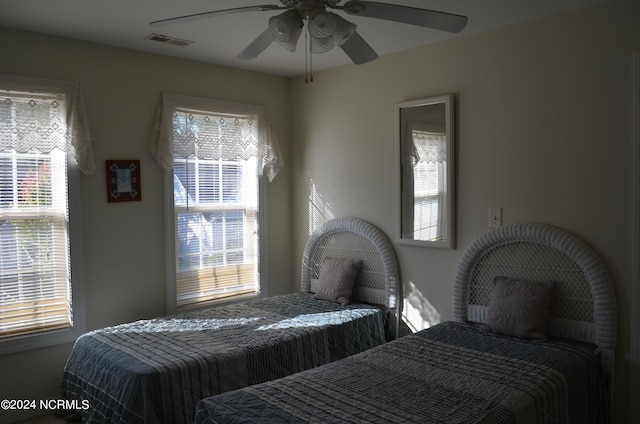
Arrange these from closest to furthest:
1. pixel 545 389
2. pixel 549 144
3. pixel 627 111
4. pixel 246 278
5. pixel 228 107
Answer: pixel 545 389 < pixel 627 111 < pixel 549 144 < pixel 228 107 < pixel 246 278

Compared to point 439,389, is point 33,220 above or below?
above

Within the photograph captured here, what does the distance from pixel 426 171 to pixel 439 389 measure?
1.79 metres

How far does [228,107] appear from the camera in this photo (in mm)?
4297

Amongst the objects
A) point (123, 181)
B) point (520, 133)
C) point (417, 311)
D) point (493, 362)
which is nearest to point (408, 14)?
point (520, 133)

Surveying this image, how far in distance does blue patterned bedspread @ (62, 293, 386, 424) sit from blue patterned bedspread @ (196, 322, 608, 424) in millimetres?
449

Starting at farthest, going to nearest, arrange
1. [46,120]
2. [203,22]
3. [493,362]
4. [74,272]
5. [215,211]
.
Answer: [215,211]
[74,272]
[46,120]
[203,22]
[493,362]

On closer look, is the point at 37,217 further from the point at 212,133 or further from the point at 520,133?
the point at 520,133

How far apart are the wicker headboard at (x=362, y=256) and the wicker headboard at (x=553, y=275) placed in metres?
0.59

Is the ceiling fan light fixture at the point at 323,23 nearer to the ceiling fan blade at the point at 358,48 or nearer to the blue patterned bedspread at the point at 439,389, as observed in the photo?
the ceiling fan blade at the point at 358,48

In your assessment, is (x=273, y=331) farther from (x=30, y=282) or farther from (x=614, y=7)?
(x=614, y=7)

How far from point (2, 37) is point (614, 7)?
12.2ft

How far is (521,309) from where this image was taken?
305 centimetres

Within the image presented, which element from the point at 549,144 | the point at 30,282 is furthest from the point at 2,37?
the point at 549,144

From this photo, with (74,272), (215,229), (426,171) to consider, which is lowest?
(74,272)
